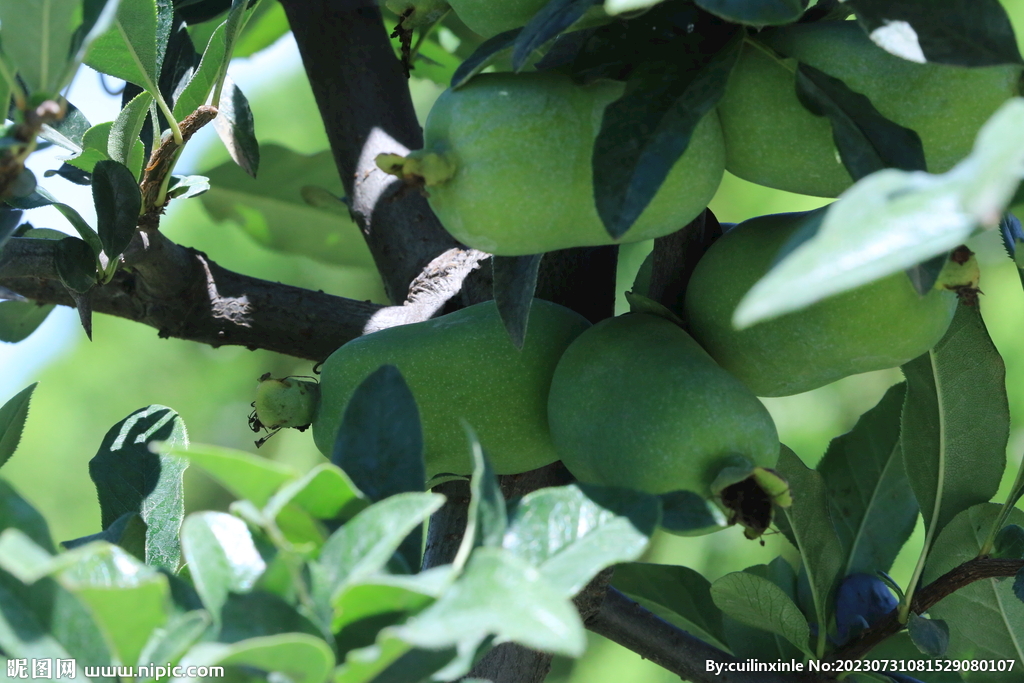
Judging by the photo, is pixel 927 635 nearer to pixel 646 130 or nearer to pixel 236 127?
pixel 646 130

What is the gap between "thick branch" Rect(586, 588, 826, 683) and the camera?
1.99 ft

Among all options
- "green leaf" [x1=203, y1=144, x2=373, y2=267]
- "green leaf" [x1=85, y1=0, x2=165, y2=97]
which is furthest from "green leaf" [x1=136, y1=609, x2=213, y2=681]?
"green leaf" [x1=203, y1=144, x2=373, y2=267]

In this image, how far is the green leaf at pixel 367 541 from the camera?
262 mm

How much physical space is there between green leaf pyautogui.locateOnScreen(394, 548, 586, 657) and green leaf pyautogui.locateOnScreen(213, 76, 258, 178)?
0.41 metres

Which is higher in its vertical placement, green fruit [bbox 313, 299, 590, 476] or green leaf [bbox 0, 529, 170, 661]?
green leaf [bbox 0, 529, 170, 661]

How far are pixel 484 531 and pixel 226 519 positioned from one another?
0.30 ft

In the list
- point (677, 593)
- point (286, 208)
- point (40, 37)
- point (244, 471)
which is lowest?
point (677, 593)

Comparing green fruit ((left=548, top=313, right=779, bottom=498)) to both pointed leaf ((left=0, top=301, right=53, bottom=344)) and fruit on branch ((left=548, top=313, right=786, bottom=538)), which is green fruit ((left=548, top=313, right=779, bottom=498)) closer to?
fruit on branch ((left=548, top=313, right=786, bottom=538))

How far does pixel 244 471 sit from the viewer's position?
275 mm

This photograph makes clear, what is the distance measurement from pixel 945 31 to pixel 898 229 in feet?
0.47

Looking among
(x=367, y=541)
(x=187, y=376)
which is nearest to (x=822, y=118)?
(x=367, y=541)

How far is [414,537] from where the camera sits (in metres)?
0.33

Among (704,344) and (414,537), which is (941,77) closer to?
(704,344)

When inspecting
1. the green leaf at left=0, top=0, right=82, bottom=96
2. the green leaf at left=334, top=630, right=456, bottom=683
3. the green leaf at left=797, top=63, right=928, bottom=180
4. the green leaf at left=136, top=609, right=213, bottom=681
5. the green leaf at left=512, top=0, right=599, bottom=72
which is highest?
the green leaf at left=0, top=0, right=82, bottom=96
